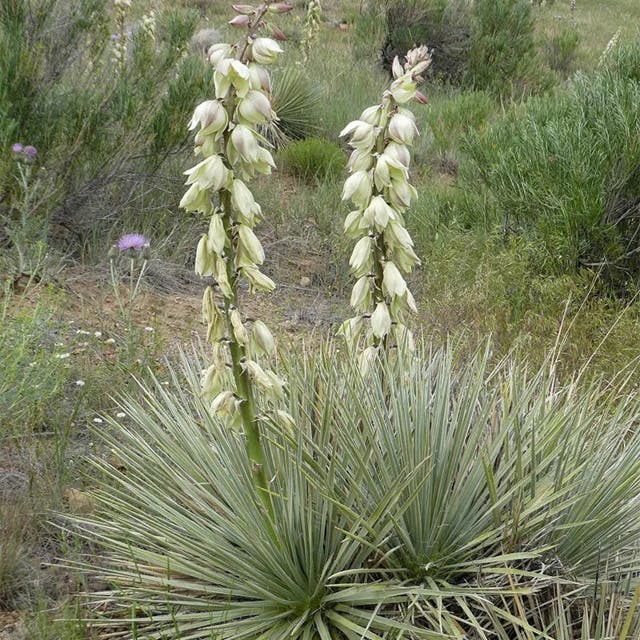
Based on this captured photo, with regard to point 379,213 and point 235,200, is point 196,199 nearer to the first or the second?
point 235,200

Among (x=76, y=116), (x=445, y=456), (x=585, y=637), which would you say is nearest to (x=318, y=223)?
(x=76, y=116)

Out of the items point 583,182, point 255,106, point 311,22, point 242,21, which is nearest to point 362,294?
point 255,106

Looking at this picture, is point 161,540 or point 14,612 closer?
point 161,540

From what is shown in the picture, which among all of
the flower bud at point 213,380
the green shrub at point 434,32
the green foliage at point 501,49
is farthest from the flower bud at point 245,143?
the green shrub at point 434,32

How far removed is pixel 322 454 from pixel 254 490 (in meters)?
0.26

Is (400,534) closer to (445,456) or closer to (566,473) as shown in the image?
(445,456)

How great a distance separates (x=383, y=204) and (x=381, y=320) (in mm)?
341

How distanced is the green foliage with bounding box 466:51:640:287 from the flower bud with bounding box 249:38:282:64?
313 centimetres

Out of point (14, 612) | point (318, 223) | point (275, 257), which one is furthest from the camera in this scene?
point (318, 223)

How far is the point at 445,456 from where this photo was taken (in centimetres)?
219

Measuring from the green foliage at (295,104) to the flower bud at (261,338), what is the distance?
6223 mm

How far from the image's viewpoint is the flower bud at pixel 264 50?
5.61 ft

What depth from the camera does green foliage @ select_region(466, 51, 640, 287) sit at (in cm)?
462

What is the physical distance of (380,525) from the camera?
2090 mm
